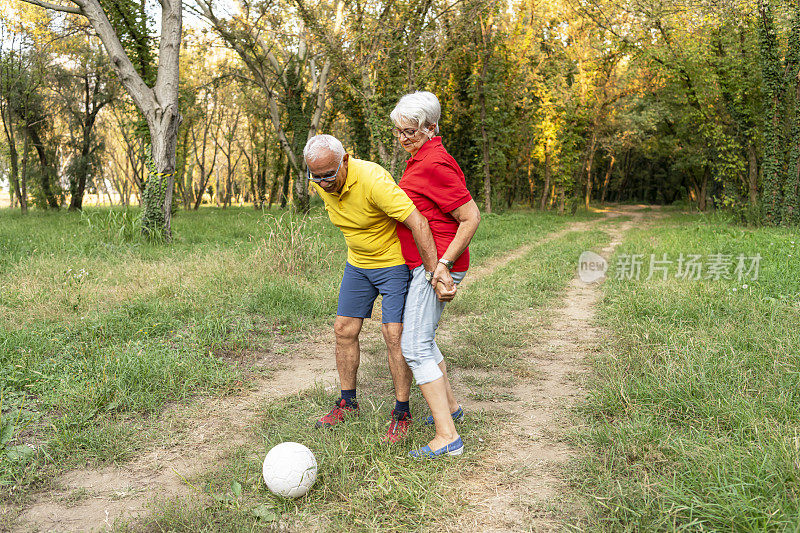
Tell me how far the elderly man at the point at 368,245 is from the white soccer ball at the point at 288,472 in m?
0.62

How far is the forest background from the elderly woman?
9.54 meters

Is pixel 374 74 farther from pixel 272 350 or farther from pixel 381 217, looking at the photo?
pixel 381 217

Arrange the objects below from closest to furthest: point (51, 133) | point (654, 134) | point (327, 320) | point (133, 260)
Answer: point (327, 320)
point (133, 260)
point (51, 133)
point (654, 134)

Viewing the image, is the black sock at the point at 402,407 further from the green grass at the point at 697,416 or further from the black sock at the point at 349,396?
the green grass at the point at 697,416

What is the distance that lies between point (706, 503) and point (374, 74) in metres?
18.0

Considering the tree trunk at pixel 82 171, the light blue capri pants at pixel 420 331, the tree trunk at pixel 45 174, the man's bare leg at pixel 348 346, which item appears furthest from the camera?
the tree trunk at pixel 82 171

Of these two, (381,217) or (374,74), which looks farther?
(374,74)

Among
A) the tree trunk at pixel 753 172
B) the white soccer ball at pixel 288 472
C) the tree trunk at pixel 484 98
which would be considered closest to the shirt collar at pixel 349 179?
the white soccer ball at pixel 288 472

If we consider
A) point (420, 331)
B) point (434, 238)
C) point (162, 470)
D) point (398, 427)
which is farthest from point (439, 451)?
point (162, 470)

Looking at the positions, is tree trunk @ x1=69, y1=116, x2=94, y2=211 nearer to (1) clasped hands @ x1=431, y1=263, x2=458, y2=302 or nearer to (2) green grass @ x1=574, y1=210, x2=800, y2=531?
(2) green grass @ x1=574, y1=210, x2=800, y2=531

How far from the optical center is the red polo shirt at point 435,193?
288 centimetres

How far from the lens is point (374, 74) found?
1836 cm

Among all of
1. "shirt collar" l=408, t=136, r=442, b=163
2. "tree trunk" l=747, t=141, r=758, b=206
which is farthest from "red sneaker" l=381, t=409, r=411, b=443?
"tree trunk" l=747, t=141, r=758, b=206

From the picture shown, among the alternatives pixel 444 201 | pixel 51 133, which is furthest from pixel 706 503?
pixel 51 133
